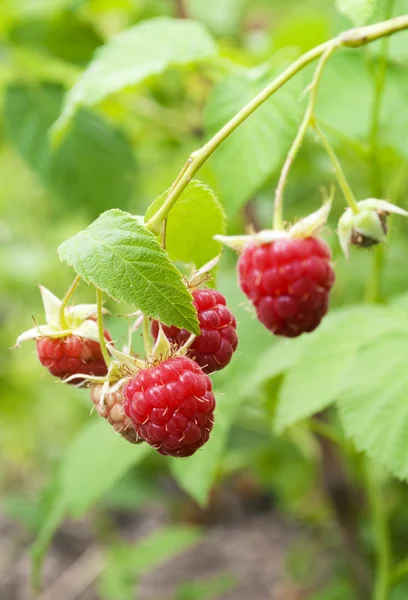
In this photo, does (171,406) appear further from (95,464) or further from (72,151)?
(72,151)

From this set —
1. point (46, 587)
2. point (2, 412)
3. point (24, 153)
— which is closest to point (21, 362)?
point (2, 412)

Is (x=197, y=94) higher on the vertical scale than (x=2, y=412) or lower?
higher

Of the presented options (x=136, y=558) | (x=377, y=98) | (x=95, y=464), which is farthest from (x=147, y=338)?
(x=136, y=558)

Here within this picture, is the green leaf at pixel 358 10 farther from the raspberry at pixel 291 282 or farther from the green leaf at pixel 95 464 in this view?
the green leaf at pixel 95 464

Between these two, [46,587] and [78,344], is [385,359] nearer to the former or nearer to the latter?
[78,344]

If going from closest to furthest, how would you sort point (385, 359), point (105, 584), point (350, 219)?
point (350, 219) < point (385, 359) < point (105, 584)

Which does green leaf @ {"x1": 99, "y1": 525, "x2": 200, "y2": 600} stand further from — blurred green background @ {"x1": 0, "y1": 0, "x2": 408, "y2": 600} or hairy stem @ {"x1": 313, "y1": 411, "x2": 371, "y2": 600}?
hairy stem @ {"x1": 313, "y1": 411, "x2": 371, "y2": 600}

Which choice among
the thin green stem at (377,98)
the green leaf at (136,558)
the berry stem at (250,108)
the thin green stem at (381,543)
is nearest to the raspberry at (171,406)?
the berry stem at (250,108)
